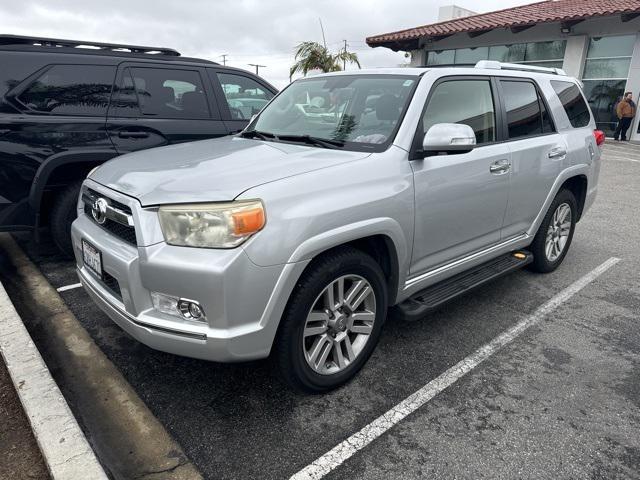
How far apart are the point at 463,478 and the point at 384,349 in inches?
45.6

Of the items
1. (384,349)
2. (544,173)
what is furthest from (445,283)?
(544,173)

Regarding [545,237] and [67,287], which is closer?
[67,287]

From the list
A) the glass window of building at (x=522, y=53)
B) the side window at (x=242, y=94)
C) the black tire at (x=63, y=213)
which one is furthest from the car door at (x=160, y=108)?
the glass window of building at (x=522, y=53)

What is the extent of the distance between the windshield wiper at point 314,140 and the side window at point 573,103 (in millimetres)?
2497

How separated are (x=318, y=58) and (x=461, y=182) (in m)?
24.1

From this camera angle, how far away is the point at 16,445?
7.54 feet

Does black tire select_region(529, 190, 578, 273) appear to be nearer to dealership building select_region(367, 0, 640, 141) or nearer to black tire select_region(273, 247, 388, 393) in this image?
black tire select_region(273, 247, 388, 393)

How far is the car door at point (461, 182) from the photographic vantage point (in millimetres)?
2973

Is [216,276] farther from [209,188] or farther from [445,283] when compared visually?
[445,283]

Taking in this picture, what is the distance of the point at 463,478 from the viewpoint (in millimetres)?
2164

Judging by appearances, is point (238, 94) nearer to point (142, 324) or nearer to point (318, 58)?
point (142, 324)

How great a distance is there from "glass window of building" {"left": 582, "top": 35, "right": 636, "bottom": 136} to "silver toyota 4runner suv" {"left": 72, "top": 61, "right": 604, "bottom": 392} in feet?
50.6

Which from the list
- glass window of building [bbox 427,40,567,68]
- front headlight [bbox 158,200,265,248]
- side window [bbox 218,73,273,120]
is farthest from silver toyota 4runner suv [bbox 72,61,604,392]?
glass window of building [bbox 427,40,567,68]

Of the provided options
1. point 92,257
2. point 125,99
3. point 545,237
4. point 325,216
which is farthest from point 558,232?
point 125,99
